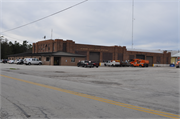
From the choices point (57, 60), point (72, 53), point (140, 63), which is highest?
point (72, 53)

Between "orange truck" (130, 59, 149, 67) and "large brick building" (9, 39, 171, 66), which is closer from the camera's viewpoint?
"orange truck" (130, 59, 149, 67)

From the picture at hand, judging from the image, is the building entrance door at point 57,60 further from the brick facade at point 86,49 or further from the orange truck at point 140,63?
the orange truck at point 140,63

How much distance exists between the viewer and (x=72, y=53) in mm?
56188

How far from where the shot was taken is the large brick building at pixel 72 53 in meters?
49.7

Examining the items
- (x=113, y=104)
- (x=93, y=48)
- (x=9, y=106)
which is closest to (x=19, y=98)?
(x=9, y=106)

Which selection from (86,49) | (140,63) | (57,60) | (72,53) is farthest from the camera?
Result: (86,49)

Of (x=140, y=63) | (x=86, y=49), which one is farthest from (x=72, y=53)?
(x=140, y=63)

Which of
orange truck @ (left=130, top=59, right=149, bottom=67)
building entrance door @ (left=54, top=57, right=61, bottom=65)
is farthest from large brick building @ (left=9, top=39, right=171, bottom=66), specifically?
orange truck @ (left=130, top=59, right=149, bottom=67)

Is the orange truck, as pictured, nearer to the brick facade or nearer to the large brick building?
the large brick building

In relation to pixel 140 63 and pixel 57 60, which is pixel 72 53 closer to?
pixel 57 60

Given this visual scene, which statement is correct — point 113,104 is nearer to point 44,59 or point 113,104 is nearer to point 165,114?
point 165,114

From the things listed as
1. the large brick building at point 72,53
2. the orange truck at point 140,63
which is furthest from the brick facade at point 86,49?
the orange truck at point 140,63

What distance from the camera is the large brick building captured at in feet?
163

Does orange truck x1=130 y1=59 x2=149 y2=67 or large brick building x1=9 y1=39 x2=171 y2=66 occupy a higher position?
large brick building x1=9 y1=39 x2=171 y2=66
